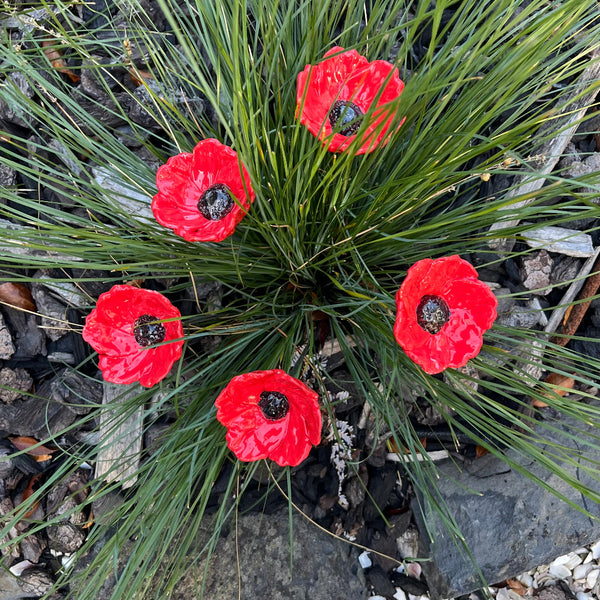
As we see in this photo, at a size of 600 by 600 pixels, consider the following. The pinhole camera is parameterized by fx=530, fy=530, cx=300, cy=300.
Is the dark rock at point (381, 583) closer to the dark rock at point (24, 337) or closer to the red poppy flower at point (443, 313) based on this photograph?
the red poppy flower at point (443, 313)

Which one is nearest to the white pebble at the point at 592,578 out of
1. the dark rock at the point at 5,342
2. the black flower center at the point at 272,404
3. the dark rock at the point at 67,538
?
the black flower center at the point at 272,404

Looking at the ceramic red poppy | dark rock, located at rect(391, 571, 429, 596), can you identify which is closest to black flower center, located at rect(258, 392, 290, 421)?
the ceramic red poppy

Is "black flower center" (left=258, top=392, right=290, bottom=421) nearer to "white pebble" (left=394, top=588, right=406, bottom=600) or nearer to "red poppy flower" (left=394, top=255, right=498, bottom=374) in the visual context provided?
"red poppy flower" (left=394, top=255, right=498, bottom=374)

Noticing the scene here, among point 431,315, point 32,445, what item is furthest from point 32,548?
point 431,315

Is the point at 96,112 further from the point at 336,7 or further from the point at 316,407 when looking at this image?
the point at 316,407

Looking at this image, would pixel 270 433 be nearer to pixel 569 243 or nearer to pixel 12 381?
pixel 12 381

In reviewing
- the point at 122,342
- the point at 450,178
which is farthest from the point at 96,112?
the point at 450,178
